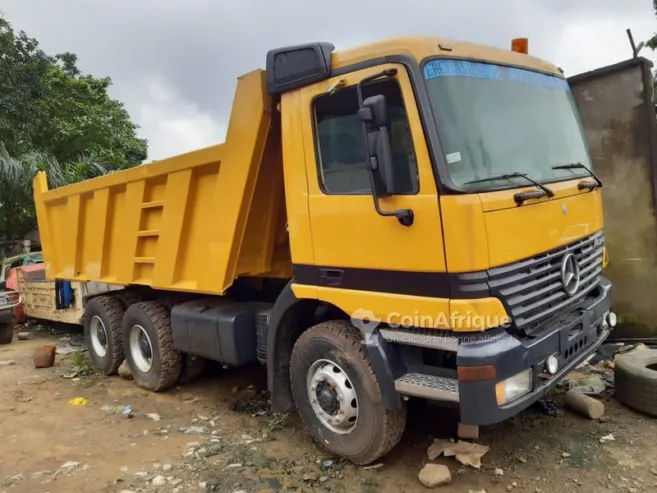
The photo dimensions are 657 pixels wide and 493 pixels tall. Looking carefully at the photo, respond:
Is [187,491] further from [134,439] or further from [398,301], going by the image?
[398,301]

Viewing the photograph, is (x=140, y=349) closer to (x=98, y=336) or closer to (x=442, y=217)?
(x=98, y=336)

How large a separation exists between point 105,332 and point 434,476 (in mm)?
4320

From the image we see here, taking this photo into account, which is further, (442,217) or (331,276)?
(331,276)

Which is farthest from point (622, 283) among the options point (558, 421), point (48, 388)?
point (48, 388)

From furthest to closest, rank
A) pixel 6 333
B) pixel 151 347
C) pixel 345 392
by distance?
pixel 6 333
pixel 151 347
pixel 345 392

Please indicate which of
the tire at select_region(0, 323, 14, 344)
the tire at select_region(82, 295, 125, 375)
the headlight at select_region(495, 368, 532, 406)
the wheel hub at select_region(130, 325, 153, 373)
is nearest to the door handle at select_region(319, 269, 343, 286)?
the headlight at select_region(495, 368, 532, 406)

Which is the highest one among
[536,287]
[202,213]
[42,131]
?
[42,131]

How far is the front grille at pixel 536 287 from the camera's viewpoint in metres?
2.88

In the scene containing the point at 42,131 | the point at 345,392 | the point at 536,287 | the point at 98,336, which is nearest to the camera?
the point at 536,287

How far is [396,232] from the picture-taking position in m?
3.05

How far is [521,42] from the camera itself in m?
3.96

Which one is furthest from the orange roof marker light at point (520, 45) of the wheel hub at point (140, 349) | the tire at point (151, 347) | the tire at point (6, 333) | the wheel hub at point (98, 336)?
the tire at point (6, 333)

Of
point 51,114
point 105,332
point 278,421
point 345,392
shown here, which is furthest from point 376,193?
point 51,114

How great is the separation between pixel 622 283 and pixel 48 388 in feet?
20.3
